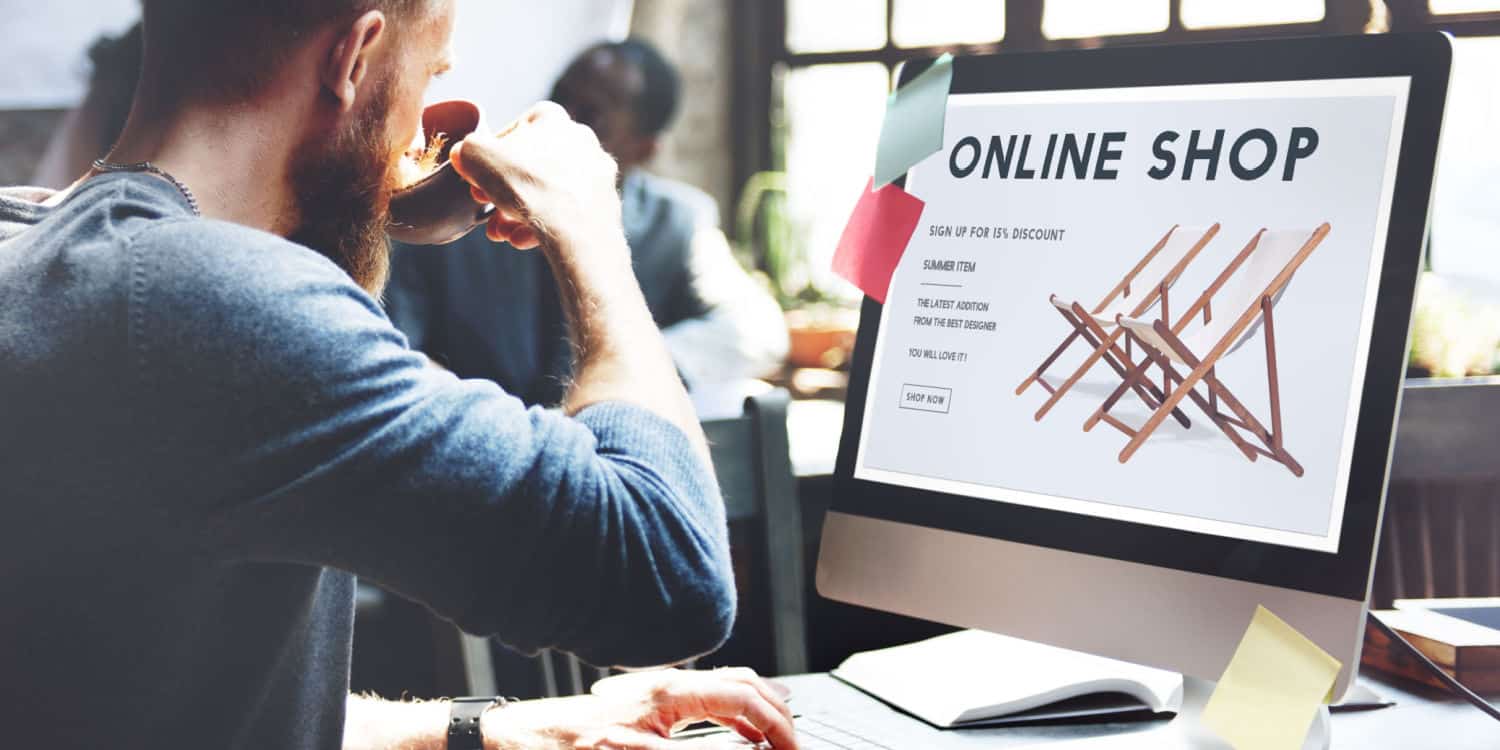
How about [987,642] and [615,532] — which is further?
[987,642]

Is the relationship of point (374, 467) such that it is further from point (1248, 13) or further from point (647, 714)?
point (1248, 13)

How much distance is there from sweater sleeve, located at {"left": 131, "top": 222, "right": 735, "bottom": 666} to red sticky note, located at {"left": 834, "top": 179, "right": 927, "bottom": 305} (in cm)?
31

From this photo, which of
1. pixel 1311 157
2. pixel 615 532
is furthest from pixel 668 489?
pixel 1311 157

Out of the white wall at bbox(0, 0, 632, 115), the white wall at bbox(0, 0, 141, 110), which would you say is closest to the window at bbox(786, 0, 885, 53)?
the white wall at bbox(0, 0, 632, 115)

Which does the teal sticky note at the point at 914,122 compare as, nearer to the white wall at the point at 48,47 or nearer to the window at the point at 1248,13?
the window at the point at 1248,13

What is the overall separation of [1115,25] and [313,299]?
3630 millimetres

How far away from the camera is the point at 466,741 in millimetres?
1006

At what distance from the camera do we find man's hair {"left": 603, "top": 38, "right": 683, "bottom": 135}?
10.6ft

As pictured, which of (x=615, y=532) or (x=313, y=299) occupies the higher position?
(x=313, y=299)

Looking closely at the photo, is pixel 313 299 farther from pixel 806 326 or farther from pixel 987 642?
pixel 806 326

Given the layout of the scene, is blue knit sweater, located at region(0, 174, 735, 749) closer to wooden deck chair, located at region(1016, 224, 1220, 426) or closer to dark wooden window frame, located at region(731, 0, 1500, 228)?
wooden deck chair, located at region(1016, 224, 1220, 426)

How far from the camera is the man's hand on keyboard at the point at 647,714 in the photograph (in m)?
0.92

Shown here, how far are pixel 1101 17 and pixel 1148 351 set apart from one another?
A: 3.36 metres

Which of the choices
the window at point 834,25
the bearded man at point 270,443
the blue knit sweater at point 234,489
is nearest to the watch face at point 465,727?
the bearded man at point 270,443
